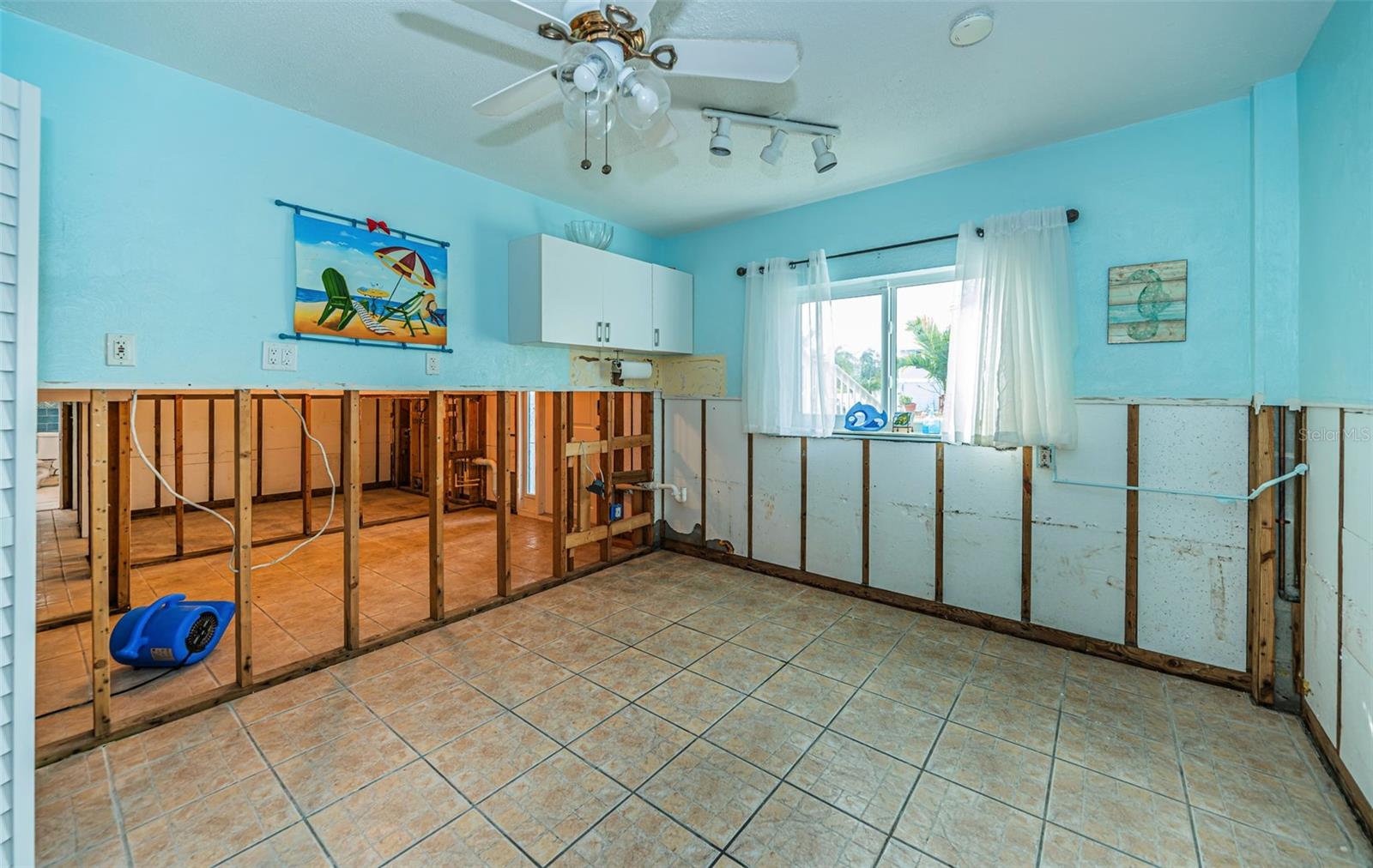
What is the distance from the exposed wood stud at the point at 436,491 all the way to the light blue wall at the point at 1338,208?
3.80 metres

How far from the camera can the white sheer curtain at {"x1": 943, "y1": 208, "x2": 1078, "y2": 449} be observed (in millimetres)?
2748

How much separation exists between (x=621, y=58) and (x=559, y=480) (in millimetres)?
2841

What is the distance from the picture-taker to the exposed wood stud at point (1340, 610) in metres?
1.87

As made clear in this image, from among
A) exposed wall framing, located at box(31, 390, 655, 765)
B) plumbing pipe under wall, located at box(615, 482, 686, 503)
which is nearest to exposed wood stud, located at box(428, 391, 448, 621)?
exposed wall framing, located at box(31, 390, 655, 765)

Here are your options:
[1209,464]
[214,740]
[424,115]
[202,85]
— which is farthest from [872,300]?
[214,740]

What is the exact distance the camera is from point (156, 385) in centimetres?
225

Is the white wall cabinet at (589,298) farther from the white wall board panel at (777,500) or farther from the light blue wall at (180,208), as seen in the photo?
the white wall board panel at (777,500)

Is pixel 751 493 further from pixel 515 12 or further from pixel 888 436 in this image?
pixel 515 12

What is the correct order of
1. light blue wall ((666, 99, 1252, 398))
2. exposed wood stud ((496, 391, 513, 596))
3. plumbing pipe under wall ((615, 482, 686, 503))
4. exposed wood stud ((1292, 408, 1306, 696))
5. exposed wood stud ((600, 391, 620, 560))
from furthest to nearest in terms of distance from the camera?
plumbing pipe under wall ((615, 482, 686, 503)) → exposed wood stud ((600, 391, 620, 560)) → exposed wood stud ((496, 391, 513, 596)) → light blue wall ((666, 99, 1252, 398)) → exposed wood stud ((1292, 408, 1306, 696))

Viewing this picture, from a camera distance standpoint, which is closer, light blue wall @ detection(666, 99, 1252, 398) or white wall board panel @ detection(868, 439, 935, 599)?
light blue wall @ detection(666, 99, 1252, 398)

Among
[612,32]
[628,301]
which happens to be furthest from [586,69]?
[628,301]

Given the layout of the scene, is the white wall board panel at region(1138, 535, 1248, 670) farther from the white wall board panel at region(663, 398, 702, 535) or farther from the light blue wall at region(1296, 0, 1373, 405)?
the white wall board panel at region(663, 398, 702, 535)

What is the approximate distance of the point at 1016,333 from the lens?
2.83 metres

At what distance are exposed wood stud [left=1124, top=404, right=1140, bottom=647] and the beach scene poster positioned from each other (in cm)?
368
